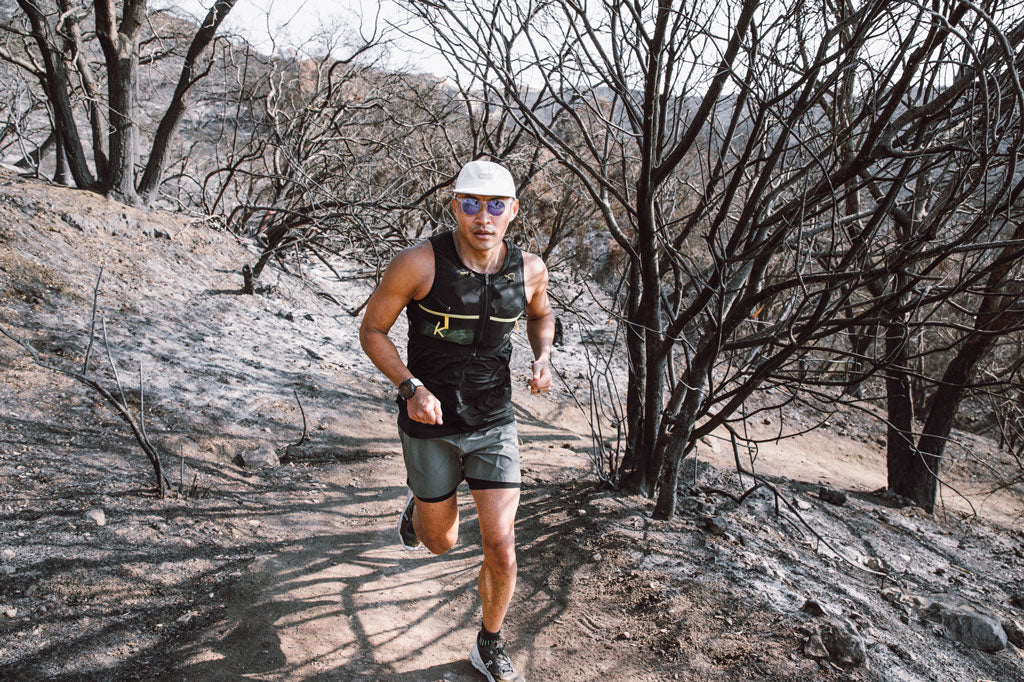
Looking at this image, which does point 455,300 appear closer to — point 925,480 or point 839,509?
point 839,509

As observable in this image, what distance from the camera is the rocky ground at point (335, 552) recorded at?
293 cm

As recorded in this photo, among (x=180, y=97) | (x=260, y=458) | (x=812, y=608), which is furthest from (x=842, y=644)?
(x=180, y=97)

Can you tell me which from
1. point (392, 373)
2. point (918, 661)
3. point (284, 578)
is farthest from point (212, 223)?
point (918, 661)

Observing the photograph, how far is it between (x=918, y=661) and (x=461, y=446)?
2273mm

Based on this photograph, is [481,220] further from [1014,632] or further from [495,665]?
[1014,632]

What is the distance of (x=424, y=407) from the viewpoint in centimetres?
252

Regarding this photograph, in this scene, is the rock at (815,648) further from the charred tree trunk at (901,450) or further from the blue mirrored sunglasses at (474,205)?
the charred tree trunk at (901,450)

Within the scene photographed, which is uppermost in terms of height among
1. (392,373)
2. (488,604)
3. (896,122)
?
(896,122)

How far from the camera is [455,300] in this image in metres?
2.67

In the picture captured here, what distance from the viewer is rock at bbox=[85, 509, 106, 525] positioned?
3.32 m

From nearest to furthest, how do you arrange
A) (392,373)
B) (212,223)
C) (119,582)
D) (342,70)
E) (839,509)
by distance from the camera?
1. (392,373)
2. (119,582)
3. (839,509)
4. (212,223)
5. (342,70)

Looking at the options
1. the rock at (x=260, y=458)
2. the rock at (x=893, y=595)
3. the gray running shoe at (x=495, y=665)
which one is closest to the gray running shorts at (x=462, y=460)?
the gray running shoe at (x=495, y=665)

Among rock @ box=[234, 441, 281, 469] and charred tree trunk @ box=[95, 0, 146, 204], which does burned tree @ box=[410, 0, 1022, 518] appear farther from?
charred tree trunk @ box=[95, 0, 146, 204]

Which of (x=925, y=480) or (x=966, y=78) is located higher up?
(x=966, y=78)
